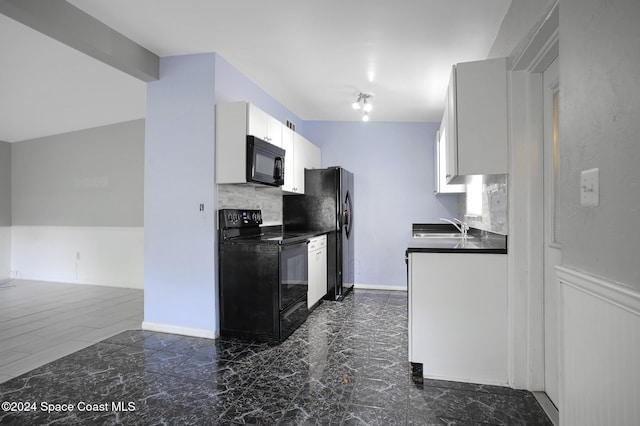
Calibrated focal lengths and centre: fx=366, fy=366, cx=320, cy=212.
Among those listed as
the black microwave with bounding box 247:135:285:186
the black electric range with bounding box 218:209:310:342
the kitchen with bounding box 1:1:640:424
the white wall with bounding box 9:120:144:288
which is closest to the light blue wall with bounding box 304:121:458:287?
the kitchen with bounding box 1:1:640:424

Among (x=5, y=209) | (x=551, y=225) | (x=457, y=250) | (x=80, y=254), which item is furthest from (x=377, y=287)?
(x=5, y=209)

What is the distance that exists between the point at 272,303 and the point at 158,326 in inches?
46.5

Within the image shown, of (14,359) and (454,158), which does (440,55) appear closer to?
(454,158)

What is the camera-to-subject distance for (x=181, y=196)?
3307 mm

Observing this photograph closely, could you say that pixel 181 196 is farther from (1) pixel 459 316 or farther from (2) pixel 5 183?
(2) pixel 5 183

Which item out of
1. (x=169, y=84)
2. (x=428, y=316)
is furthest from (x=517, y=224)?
(x=169, y=84)

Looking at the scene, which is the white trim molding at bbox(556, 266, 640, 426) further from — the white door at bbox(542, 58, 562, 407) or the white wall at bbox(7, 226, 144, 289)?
the white wall at bbox(7, 226, 144, 289)

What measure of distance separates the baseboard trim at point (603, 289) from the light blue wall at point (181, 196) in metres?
2.64

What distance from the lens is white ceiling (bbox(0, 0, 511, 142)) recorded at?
8.25 ft

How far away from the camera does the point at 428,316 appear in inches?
93.1

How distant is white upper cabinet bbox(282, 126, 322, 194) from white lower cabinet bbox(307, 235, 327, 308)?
2.23 feet

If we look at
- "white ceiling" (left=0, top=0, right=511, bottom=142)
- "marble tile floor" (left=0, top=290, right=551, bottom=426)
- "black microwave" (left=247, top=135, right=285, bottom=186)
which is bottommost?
"marble tile floor" (left=0, top=290, right=551, bottom=426)

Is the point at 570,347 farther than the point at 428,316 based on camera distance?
No

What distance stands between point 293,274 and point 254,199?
106cm
